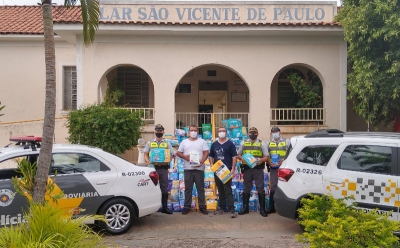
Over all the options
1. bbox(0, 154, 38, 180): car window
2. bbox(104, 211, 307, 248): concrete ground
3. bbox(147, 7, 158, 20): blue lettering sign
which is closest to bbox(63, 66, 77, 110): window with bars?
bbox(147, 7, 158, 20): blue lettering sign

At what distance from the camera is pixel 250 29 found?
11539 mm

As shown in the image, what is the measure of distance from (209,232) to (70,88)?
10.5m

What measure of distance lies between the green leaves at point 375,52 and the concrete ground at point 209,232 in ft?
14.1

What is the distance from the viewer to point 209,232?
6.71m

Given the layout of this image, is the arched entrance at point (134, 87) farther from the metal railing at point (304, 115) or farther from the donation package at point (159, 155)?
the donation package at point (159, 155)

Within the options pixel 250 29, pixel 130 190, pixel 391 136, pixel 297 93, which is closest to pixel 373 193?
pixel 391 136

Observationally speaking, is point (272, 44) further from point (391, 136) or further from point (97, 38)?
point (391, 136)

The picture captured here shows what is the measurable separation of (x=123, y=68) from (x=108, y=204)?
8923 mm

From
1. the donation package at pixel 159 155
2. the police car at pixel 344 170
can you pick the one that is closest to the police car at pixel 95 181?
the donation package at pixel 159 155

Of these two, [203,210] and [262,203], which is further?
[203,210]

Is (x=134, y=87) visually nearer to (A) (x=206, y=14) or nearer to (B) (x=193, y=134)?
(A) (x=206, y=14)

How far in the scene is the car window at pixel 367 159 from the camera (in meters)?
6.05

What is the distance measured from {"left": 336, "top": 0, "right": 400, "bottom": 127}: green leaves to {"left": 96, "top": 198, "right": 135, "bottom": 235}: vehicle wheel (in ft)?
21.2

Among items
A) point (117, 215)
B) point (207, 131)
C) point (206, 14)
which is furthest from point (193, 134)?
point (206, 14)
